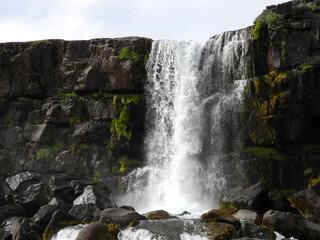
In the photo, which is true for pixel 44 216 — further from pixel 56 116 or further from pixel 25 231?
pixel 56 116

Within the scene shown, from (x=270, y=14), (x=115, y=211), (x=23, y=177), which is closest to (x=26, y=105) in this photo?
(x=23, y=177)

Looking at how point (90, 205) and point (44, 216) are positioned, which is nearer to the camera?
point (44, 216)

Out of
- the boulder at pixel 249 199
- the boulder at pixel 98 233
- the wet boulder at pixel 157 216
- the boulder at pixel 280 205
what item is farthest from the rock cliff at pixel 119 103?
the boulder at pixel 98 233

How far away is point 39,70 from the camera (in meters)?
26.1

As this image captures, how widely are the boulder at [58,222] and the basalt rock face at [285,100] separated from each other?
9745 mm

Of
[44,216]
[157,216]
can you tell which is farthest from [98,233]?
[44,216]

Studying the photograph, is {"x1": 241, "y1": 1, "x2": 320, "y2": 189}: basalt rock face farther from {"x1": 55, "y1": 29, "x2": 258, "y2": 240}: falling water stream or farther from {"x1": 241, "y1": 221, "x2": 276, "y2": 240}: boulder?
{"x1": 241, "y1": 221, "x2": 276, "y2": 240}: boulder

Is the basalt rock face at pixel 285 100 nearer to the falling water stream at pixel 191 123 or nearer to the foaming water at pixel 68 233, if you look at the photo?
the falling water stream at pixel 191 123

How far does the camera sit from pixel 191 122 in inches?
872

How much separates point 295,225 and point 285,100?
8452 millimetres

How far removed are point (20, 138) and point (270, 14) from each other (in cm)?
1788

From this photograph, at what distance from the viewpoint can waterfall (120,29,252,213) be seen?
20.5 metres

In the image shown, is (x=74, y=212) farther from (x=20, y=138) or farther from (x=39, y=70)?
(x=39, y=70)

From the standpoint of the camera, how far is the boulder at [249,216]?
13.3 metres
